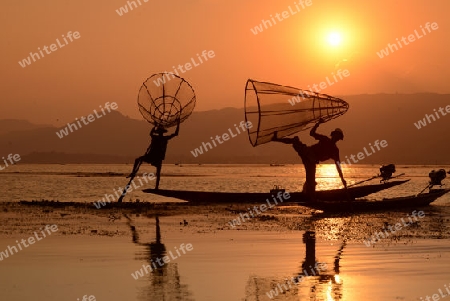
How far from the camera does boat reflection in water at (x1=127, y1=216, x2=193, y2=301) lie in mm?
13145

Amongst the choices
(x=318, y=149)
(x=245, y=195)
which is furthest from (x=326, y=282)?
(x=245, y=195)

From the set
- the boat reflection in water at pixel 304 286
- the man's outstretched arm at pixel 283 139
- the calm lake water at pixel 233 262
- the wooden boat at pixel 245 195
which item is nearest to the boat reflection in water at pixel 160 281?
the calm lake water at pixel 233 262

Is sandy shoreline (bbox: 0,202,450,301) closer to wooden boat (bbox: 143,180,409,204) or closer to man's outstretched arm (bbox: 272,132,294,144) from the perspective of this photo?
man's outstretched arm (bbox: 272,132,294,144)

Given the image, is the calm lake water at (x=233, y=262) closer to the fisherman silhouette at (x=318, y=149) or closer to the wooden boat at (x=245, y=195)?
the fisherman silhouette at (x=318, y=149)

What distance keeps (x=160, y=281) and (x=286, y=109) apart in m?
18.5

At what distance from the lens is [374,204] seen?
104 ft

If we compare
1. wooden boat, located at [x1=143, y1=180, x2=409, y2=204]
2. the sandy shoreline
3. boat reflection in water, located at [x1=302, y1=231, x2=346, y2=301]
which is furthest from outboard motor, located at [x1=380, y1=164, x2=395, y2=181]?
boat reflection in water, located at [x1=302, y1=231, x2=346, y2=301]

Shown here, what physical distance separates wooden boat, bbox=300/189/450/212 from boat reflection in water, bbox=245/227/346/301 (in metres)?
12.8

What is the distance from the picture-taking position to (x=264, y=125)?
3183cm

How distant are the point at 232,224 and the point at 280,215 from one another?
429 cm

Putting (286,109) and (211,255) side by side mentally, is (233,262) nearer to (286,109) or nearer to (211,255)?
(211,255)

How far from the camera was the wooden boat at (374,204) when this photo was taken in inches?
1172

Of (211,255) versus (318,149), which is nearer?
(211,255)

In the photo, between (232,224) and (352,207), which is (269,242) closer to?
(232,224)
